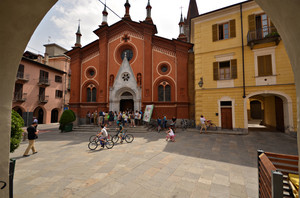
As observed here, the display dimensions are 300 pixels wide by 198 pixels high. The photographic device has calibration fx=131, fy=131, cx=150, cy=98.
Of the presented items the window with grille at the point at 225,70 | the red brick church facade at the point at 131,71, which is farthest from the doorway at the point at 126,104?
the window with grille at the point at 225,70

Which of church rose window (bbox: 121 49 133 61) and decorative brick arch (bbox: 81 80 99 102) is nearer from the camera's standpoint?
church rose window (bbox: 121 49 133 61)

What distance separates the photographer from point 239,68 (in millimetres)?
12078

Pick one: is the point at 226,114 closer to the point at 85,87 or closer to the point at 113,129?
the point at 113,129

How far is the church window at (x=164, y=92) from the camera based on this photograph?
15.7 m

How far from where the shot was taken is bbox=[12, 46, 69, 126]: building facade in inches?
782

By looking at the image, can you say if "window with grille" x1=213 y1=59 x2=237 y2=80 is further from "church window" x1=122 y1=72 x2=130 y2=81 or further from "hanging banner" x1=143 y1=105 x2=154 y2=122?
"church window" x1=122 y1=72 x2=130 y2=81

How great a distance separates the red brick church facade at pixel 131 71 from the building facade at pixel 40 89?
27.7 feet

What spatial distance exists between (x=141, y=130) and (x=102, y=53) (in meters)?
11.7

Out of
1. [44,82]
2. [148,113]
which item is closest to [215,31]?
[148,113]

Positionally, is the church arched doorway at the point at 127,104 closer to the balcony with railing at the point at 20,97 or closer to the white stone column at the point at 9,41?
the white stone column at the point at 9,41

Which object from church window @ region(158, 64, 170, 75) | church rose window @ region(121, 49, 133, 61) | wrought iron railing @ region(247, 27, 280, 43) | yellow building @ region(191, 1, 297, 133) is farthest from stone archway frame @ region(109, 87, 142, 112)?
wrought iron railing @ region(247, 27, 280, 43)

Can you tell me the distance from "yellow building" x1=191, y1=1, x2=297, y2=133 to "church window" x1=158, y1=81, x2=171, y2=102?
136 inches

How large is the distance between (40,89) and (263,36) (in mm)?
31183

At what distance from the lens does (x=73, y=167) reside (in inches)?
203
